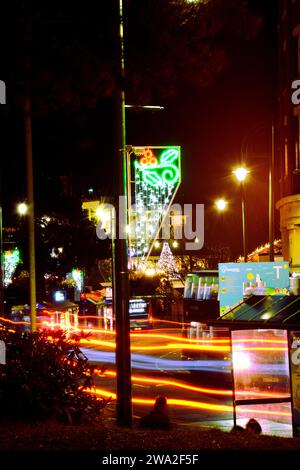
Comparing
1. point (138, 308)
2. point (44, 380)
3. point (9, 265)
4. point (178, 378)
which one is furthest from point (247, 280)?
point (9, 265)

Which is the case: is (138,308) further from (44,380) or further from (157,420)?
(44,380)

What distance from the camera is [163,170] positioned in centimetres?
2178

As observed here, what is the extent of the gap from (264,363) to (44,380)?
175 inches

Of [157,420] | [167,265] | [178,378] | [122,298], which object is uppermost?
[167,265]

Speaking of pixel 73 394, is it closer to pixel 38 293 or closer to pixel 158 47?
pixel 158 47

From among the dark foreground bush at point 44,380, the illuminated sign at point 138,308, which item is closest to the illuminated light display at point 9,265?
the illuminated sign at point 138,308

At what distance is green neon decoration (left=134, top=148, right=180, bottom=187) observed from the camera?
70.6ft

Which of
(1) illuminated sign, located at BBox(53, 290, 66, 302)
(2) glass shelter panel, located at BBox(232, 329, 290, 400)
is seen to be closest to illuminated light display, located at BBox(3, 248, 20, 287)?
(1) illuminated sign, located at BBox(53, 290, 66, 302)

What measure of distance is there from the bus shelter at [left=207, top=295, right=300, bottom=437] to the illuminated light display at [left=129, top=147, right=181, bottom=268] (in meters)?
9.60

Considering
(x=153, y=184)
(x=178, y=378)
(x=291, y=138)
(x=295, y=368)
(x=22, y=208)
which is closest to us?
(x=295, y=368)

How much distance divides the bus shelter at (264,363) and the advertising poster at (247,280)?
669 cm

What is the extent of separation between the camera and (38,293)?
1443 inches

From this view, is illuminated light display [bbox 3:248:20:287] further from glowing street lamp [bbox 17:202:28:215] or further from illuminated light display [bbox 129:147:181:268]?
illuminated light display [bbox 129:147:181:268]
